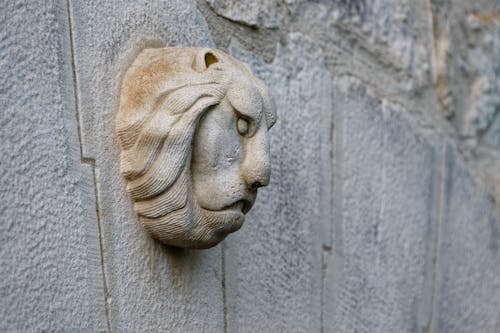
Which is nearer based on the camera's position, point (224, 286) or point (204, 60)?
point (204, 60)

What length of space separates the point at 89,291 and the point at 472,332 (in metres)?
1.04

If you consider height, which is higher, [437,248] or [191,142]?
[191,142]

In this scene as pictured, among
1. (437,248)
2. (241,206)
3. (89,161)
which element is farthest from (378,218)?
(89,161)

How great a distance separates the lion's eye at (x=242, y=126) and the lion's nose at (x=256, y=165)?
0.7 inches

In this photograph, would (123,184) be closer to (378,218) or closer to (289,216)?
(289,216)

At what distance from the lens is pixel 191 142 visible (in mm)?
745

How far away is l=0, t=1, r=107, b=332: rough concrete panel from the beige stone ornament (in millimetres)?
64

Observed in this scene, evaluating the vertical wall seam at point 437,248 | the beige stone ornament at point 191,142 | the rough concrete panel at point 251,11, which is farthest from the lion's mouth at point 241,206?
the vertical wall seam at point 437,248

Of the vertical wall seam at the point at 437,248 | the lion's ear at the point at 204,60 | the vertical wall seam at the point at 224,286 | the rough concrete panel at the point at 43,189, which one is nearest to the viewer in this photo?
the rough concrete panel at the point at 43,189

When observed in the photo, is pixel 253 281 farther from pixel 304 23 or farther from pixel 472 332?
pixel 472 332

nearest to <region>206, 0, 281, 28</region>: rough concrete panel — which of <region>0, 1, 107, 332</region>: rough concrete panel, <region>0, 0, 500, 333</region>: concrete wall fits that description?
<region>0, 0, 500, 333</region>: concrete wall

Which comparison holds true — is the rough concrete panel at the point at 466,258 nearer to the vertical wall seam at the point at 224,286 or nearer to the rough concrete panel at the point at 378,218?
the rough concrete panel at the point at 378,218

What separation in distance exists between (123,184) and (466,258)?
0.95 meters

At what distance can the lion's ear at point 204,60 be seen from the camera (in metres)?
0.78
